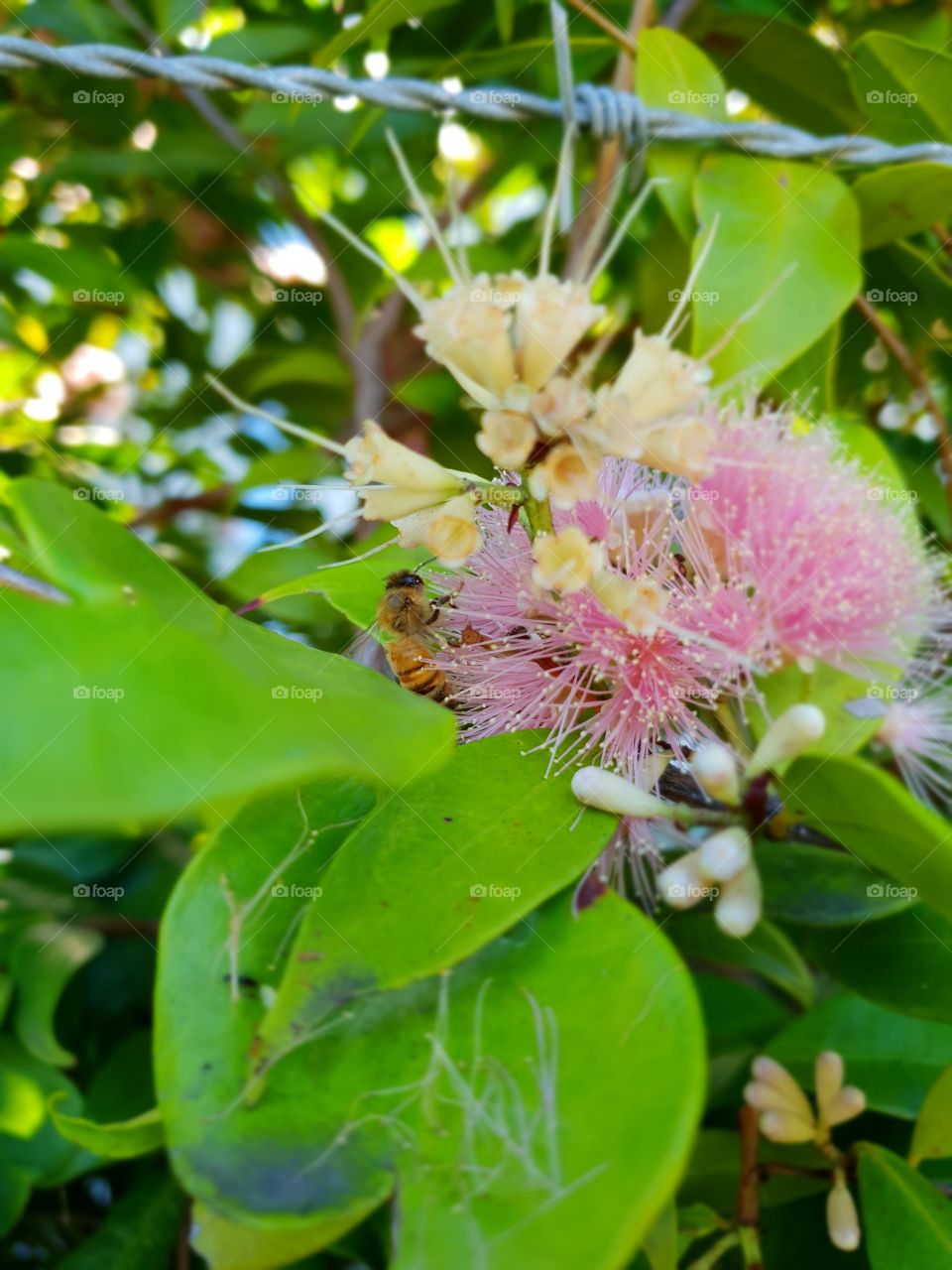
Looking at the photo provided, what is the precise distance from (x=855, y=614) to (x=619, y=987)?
1.04ft

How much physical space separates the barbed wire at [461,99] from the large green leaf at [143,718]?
48cm

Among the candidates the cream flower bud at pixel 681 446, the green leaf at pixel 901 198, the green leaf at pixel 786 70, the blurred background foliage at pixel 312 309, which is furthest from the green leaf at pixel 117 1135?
the green leaf at pixel 786 70

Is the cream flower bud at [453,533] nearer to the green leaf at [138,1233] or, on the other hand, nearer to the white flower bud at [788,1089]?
the white flower bud at [788,1089]

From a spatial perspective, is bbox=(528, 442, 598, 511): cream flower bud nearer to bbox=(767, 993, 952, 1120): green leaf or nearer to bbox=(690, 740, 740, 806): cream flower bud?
bbox=(690, 740, 740, 806): cream flower bud

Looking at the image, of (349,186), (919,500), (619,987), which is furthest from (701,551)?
(349,186)

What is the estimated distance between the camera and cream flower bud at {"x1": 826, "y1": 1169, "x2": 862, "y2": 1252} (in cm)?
68

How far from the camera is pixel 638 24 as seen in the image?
112 centimetres

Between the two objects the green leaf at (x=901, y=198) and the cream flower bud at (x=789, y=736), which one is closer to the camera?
the cream flower bud at (x=789, y=736)

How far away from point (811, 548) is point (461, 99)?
496mm

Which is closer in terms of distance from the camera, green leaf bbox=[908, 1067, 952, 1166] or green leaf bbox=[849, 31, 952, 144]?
green leaf bbox=[908, 1067, 952, 1166]

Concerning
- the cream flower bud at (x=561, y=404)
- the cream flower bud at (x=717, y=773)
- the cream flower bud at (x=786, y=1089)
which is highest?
the cream flower bud at (x=561, y=404)

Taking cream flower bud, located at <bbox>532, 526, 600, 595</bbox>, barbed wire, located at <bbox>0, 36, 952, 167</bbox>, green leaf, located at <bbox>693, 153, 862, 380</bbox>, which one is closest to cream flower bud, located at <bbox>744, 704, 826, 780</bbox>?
cream flower bud, located at <bbox>532, 526, 600, 595</bbox>

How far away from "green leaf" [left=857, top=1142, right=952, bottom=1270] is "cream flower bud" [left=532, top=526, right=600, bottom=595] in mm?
477

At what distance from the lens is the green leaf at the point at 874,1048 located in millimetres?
794
